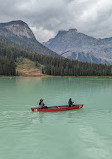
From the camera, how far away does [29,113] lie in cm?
3953

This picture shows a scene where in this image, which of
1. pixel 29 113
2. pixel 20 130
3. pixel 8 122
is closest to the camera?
pixel 20 130

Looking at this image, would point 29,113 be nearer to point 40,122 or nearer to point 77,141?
point 40,122

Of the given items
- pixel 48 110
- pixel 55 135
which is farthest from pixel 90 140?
pixel 48 110

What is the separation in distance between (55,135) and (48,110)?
14.1 meters

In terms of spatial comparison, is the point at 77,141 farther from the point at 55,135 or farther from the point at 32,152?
the point at 32,152

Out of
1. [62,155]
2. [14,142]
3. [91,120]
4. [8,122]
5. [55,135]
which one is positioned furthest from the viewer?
[91,120]

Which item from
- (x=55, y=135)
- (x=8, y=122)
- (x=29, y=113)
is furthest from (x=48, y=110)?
(x=55, y=135)

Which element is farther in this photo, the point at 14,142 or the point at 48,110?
the point at 48,110

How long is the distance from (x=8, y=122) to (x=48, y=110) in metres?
11.3

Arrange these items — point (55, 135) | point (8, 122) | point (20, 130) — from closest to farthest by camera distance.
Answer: point (55, 135)
point (20, 130)
point (8, 122)

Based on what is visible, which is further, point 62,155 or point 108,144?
point 108,144

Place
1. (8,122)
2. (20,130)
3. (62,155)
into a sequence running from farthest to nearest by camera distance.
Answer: (8,122)
(20,130)
(62,155)

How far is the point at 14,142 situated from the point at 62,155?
7900 mm

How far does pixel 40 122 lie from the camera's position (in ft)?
109
